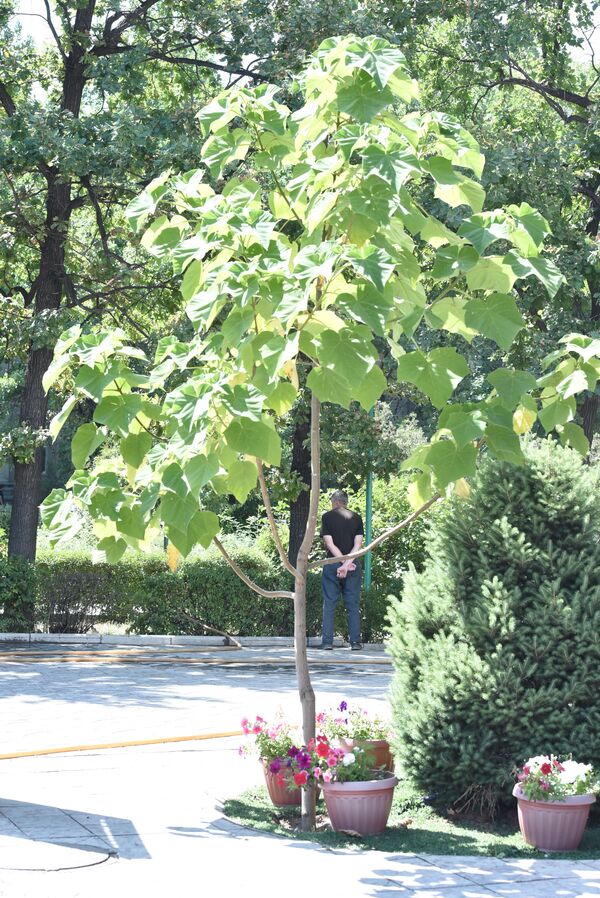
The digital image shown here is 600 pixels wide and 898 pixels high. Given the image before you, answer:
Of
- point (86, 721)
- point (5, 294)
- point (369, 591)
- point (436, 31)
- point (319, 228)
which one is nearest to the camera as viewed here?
point (319, 228)

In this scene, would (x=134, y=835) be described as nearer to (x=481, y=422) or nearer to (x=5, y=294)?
(x=481, y=422)

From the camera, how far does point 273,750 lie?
7.18 meters

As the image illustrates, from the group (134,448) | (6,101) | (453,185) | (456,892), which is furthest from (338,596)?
(456,892)

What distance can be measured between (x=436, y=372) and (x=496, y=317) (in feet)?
1.28

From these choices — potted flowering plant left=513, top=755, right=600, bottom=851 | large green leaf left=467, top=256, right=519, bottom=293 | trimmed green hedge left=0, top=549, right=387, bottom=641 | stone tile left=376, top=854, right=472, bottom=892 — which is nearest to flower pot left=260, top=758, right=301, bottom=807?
stone tile left=376, top=854, right=472, bottom=892

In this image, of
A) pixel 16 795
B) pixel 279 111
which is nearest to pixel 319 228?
pixel 279 111

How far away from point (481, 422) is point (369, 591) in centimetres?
1368

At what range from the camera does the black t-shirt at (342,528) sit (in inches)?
670

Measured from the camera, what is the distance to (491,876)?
5.71 meters

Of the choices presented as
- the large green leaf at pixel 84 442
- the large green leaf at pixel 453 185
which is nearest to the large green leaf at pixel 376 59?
the large green leaf at pixel 453 185

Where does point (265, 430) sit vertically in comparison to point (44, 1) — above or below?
below

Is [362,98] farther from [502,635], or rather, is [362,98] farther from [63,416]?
[502,635]

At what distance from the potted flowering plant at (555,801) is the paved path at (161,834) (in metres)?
0.31

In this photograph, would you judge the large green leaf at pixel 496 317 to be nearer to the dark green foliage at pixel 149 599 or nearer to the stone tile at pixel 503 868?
the stone tile at pixel 503 868
